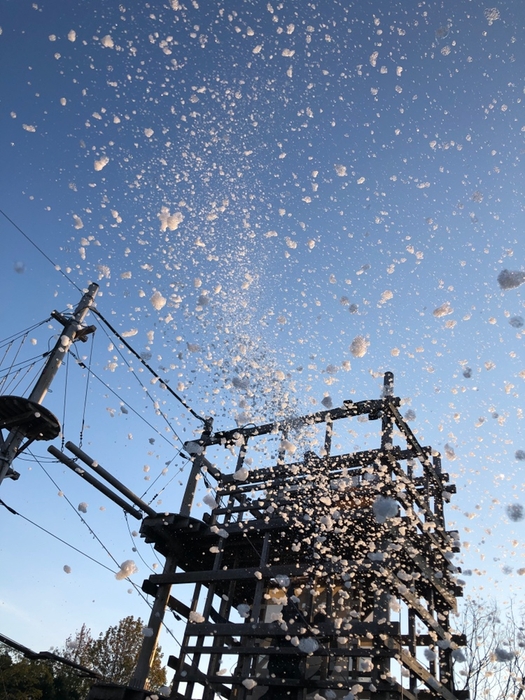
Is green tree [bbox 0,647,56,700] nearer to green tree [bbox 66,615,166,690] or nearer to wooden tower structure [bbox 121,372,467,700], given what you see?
green tree [bbox 66,615,166,690]

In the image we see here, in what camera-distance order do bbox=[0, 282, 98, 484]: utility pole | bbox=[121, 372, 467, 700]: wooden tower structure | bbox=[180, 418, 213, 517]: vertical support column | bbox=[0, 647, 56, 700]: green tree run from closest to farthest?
bbox=[121, 372, 467, 700]: wooden tower structure, bbox=[180, 418, 213, 517]: vertical support column, bbox=[0, 282, 98, 484]: utility pole, bbox=[0, 647, 56, 700]: green tree

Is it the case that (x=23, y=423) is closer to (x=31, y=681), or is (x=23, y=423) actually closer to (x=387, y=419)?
(x=387, y=419)

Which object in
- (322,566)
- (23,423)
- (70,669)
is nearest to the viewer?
(322,566)

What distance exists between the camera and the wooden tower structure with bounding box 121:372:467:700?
7.03 m

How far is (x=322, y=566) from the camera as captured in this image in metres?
7.54

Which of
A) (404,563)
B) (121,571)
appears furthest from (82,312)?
(404,563)

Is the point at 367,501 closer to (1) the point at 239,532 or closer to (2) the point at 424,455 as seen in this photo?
(2) the point at 424,455

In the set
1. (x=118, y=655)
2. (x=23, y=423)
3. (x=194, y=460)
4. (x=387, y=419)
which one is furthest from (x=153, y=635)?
(x=118, y=655)

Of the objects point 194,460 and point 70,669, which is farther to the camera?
point 70,669

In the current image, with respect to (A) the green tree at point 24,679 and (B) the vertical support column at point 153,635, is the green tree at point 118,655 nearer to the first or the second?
(A) the green tree at point 24,679

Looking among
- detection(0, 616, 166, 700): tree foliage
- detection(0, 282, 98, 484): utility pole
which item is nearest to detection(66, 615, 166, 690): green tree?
detection(0, 616, 166, 700): tree foliage

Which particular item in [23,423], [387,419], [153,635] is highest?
[387,419]

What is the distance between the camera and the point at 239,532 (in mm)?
8758

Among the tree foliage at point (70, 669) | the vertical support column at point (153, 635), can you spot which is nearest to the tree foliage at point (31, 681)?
the tree foliage at point (70, 669)
